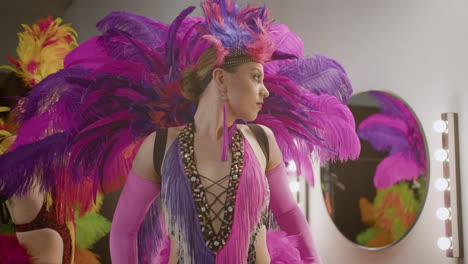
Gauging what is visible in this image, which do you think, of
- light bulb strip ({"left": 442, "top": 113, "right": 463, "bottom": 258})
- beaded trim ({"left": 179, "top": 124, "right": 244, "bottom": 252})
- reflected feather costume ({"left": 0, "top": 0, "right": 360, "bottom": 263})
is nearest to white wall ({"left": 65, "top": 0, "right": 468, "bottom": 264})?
light bulb strip ({"left": 442, "top": 113, "right": 463, "bottom": 258})

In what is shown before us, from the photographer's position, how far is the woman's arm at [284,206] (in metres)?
1.16

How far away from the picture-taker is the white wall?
6.18ft

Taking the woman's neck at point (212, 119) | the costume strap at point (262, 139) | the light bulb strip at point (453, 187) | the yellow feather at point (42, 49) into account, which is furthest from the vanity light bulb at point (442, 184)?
the yellow feather at point (42, 49)

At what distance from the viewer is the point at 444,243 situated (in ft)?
6.23

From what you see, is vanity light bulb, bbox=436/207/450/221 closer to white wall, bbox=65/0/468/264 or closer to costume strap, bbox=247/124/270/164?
white wall, bbox=65/0/468/264

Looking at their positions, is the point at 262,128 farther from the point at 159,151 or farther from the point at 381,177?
the point at 381,177

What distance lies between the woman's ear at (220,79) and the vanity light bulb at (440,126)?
3.88 feet

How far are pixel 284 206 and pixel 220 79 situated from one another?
328mm

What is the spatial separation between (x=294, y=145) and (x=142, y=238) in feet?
1.37

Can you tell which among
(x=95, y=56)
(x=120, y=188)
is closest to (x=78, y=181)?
(x=120, y=188)

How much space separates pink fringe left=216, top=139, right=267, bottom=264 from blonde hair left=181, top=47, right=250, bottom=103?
0.16m

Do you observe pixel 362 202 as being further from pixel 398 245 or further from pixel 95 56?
pixel 95 56

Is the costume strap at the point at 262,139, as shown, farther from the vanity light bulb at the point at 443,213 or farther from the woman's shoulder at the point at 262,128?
the vanity light bulb at the point at 443,213

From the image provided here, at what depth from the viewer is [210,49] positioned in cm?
108
